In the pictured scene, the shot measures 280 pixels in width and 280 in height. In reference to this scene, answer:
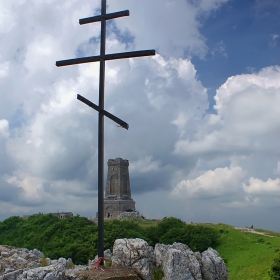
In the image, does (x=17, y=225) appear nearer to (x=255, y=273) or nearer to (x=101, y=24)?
(x=255, y=273)

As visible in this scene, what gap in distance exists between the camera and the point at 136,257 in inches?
387

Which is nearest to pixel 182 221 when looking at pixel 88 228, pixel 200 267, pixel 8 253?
pixel 88 228

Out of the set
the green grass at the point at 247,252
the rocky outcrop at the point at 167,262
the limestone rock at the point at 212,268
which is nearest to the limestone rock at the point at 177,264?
the rocky outcrop at the point at 167,262

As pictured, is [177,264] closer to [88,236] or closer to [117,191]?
[88,236]

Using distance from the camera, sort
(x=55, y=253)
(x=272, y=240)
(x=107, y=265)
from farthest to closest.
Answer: (x=272, y=240) → (x=55, y=253) → (x=107, y=265)

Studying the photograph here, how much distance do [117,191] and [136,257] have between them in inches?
2866

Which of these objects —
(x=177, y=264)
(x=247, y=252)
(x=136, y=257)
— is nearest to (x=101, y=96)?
(x=136, y=257)

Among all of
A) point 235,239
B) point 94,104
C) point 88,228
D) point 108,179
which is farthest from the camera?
point 108,179

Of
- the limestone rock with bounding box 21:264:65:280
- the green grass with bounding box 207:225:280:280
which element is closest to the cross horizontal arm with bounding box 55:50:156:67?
the limestone rock with bounding box 21:264:65:280

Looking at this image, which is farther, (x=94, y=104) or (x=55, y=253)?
(x=55, y=253)

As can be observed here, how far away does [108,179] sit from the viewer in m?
83.8

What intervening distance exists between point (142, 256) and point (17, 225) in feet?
210

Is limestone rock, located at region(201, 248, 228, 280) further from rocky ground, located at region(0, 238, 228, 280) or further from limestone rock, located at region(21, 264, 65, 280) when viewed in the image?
limestone rock, located at region(21, 264, 65, 280)

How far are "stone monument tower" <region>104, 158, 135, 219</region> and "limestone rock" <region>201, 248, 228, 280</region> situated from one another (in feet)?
225
